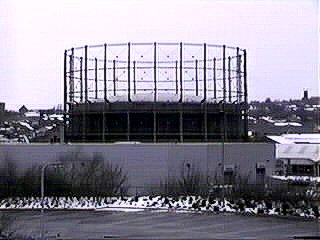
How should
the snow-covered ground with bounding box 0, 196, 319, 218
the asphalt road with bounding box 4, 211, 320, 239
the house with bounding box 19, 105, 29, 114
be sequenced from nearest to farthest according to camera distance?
the asphalt road with bounding box 4, 211, 320, 239, the snow-covered ground with bounding box 0, 196, 319, 218, the house with bounding box 19, 105, 29, 114

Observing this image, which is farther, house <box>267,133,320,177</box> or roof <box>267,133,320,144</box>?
roof <box>267,133,320,144</box>

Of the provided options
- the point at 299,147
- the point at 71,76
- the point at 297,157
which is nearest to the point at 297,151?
the point at 299,147

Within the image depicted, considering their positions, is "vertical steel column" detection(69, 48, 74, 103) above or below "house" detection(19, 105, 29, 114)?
above

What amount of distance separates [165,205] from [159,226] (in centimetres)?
411

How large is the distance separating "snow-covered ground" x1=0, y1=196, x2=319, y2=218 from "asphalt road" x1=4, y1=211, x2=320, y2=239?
33.5 inches

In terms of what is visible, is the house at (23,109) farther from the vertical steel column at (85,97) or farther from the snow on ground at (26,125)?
the vertical steel column at (85,97)

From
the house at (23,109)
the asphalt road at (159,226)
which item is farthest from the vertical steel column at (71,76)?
the asphalt road at (159,226)

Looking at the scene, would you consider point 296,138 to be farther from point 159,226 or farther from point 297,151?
point 159,226

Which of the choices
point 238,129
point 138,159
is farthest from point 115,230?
point 238,129

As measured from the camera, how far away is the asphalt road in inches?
567

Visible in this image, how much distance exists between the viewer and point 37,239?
12461mm

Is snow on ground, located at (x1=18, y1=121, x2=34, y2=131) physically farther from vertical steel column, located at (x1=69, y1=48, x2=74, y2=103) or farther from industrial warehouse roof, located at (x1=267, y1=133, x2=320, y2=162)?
industrial warehouse roof, located at (x1=267, y1=133, x2=320, y2=162)

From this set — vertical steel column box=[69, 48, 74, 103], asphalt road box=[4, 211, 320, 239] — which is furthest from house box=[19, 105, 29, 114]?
asphalt road box=[4, 211, 320, 239]

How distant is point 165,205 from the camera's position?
66.4 ft
